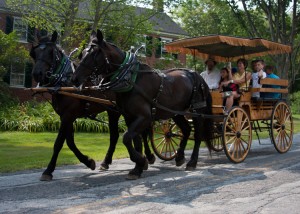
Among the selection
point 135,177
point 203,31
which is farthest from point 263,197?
point 203,31

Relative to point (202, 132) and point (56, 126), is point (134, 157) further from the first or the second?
point (56, 126)

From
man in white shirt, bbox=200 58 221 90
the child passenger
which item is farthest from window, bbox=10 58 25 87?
the child passenger

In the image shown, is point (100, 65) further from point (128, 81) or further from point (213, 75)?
point (213, 75)

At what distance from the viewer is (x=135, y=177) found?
732 cm

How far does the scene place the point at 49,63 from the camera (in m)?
7.47

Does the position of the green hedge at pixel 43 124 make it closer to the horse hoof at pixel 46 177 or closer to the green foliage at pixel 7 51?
the green foliage at pixel 7 51

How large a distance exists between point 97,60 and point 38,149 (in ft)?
19.4

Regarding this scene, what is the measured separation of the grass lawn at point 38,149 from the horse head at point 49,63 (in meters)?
2.07

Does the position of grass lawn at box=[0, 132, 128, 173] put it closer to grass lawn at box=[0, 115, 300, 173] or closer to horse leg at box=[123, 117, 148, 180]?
grass lawn at box=[0, 115, 300, 173]

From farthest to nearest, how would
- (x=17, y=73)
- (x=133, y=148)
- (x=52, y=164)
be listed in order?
(x=17, y=73), (x=52, y=164), (x=133, y=148)

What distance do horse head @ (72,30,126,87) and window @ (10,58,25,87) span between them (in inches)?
749

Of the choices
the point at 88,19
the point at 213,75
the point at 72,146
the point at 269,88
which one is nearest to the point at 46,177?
the point at 72,146

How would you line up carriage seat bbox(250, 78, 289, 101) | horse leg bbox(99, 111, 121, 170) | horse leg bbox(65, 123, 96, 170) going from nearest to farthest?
1. horse leg bbox(65, 123, 96, 170)
2. horse leg bbox(99, 111, 121, 170)
3. carriage seat bbox(250, 78, 289, 101)

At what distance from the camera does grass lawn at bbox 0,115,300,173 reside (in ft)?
30.8
